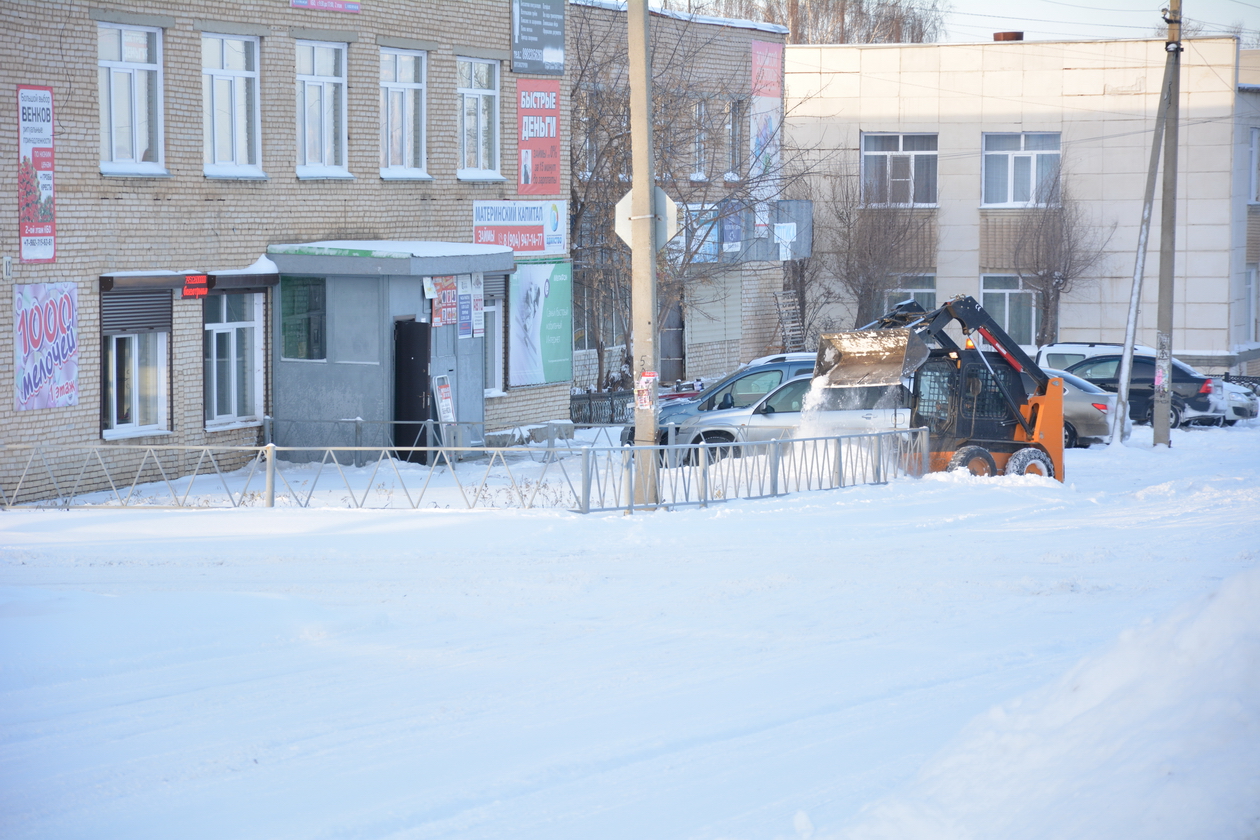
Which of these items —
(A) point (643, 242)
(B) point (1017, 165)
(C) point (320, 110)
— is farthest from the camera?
(B) point (1017, 165)

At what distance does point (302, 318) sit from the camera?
61.5ft

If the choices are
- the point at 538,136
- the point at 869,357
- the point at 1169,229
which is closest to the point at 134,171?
the point at 538,136

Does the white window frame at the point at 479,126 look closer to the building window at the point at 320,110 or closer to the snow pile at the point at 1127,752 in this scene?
the building window at the point at 320,110

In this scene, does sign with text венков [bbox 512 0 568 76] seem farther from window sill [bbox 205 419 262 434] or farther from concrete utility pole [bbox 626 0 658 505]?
concrete utility pole [bbox 626 0 658 505]

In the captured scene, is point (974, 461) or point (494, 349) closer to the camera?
point (974, 461)

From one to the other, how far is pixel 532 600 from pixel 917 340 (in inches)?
295

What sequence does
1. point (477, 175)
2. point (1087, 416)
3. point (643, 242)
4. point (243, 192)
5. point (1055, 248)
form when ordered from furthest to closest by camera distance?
point (1055, 248) < point (1087, 416) < point (477, 175) < point (243, 192) < point (643, 242)

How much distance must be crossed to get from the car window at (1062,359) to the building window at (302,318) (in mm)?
14643

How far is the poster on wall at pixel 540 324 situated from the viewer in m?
22.6

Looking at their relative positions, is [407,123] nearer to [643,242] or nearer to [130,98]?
[130,98]

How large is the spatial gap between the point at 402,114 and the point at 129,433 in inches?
269

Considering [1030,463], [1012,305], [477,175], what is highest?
[477,175]

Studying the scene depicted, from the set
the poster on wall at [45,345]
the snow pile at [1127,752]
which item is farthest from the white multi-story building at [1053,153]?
the snow pile at [1127,752]

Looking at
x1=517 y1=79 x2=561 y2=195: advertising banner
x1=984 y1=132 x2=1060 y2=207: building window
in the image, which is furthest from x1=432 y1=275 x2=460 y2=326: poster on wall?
x1=984 y1=132 x2=1060 y2=207: building window
